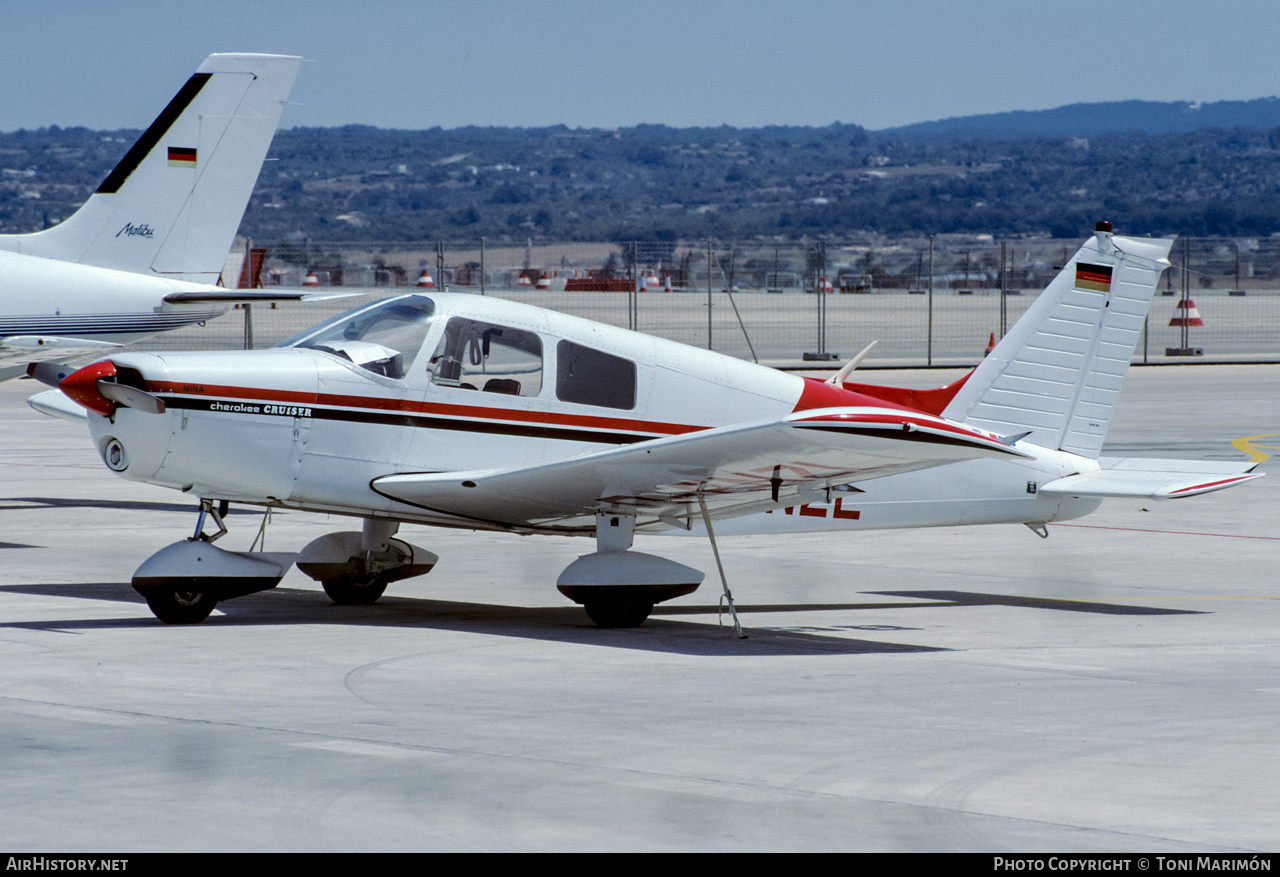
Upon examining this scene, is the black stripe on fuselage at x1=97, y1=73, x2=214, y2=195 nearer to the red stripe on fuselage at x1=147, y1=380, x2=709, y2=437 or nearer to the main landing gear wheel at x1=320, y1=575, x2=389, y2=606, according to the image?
the main landing gear wheel at x1=320, y1=575, x2=389, y2=606

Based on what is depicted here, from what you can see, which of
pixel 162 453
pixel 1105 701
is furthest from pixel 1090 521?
pixel 162 453

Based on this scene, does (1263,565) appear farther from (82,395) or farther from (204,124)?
(204,124)

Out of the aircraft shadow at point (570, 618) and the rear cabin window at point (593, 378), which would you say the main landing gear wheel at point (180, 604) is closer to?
the aircraft shadow at point (570, 618)

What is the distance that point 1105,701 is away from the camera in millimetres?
7555

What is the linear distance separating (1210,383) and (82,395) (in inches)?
995

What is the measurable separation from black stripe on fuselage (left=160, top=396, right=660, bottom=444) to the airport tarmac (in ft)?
3.73

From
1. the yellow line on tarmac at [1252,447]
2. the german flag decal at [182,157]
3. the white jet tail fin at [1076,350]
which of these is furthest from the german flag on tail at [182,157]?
the yellow line on tarmac at [1252,447]

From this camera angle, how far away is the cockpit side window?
982 cm

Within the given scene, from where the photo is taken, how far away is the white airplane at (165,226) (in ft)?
58.2

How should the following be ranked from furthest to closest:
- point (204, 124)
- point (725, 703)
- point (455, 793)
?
point (204, 124)
point (725, 703)
point (455, 793)

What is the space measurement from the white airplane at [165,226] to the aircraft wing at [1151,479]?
9866 millimetres

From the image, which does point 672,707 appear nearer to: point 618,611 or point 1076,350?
point 618,611

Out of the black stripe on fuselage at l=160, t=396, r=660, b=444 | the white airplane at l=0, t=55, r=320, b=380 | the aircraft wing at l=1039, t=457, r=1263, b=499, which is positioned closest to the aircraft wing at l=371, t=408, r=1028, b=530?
the black stripe on fuselage at l=160, t=396, r=660, b=444

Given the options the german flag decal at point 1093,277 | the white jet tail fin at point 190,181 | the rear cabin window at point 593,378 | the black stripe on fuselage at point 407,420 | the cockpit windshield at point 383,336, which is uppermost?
the white jet tail fin at point 190,181
